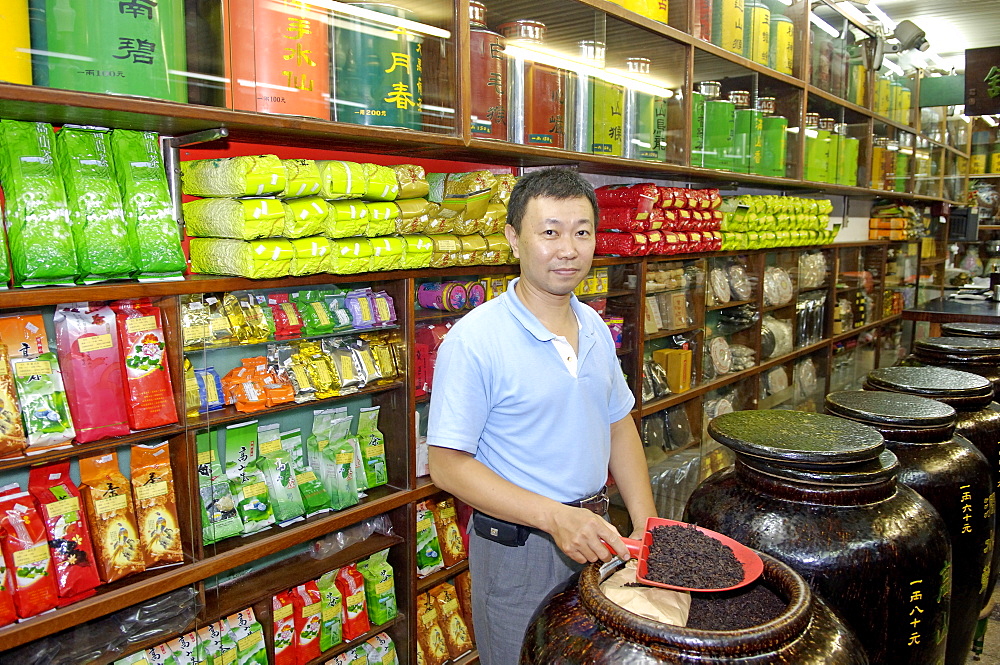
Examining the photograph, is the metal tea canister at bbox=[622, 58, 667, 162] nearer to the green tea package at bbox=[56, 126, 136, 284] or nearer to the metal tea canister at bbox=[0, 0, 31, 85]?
the green tea package at bbox=[56, 126, 136, 284]

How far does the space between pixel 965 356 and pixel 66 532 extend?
12.1ft

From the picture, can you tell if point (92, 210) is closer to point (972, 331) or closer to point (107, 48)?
point (107, 48)

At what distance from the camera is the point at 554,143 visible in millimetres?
2631

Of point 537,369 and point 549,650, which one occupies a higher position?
point 537,369

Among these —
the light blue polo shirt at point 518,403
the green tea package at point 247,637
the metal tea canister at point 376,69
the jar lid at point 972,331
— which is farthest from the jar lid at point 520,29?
the jar lid at point 972,331

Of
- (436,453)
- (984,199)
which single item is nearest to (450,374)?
(436,453)

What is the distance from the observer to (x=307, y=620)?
235 centimetres

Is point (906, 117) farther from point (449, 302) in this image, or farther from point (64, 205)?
point (64, 205)

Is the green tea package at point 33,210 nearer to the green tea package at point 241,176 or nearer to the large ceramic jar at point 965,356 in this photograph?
the green tea package at point 241,176

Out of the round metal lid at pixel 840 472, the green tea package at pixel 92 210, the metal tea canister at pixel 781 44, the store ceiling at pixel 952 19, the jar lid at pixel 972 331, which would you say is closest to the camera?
the round metal lid at pixel 840 472

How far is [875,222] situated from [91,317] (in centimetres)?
679

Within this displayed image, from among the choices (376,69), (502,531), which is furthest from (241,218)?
(502,531)

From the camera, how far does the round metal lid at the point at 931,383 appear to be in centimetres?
258

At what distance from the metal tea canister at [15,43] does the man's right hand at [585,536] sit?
1.41 metres
